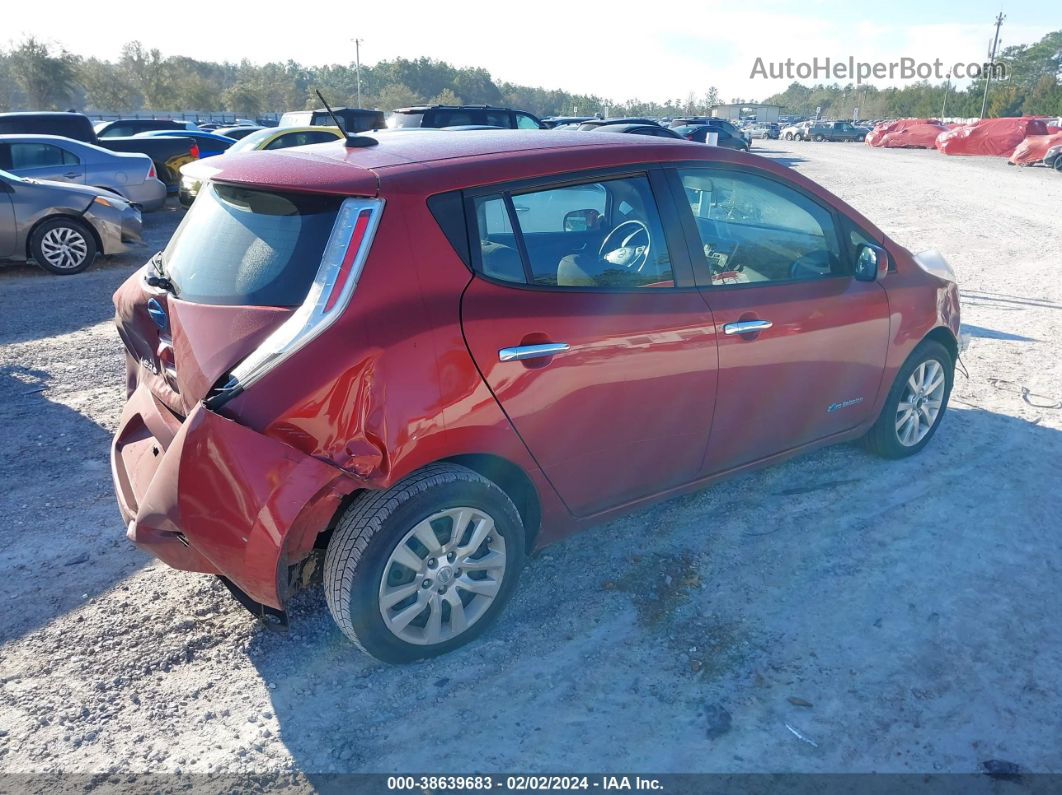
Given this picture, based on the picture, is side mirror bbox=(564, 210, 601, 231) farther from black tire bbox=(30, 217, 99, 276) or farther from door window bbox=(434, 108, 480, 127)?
door window bbox=(434, 108, 480, 127)

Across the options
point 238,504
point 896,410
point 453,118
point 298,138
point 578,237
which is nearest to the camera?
point 238,504

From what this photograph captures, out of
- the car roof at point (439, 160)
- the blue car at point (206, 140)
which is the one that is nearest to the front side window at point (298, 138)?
the blue car at point (206, 140)

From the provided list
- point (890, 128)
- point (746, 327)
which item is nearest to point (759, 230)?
point (746, 327)

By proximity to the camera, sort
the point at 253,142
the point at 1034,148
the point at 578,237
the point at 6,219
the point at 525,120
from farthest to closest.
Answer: the point at 1034,148 < the point at 525,120 < the point at 253,142 < the point at 6,219 < the point at 578,237

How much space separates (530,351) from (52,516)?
108 inches

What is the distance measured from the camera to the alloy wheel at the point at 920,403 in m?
4.50

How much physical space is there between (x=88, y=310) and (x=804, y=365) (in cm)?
714

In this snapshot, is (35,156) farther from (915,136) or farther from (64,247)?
(915,136)

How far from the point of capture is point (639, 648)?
3066 mm

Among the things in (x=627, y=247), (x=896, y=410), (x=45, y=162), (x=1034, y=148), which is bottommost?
(x=896, y=410)

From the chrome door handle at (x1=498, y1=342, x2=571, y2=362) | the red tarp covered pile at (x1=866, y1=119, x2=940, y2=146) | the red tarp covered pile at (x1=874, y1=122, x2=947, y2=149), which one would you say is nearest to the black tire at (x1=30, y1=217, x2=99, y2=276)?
the chrome door handle at (x1=498, y1=342, x2=571, y2=362)

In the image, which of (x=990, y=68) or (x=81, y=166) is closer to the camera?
(x=81, y=166)

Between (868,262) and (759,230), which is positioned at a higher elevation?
(759,230)

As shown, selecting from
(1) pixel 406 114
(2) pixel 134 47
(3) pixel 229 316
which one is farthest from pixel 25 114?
(2) pixel 134 47
